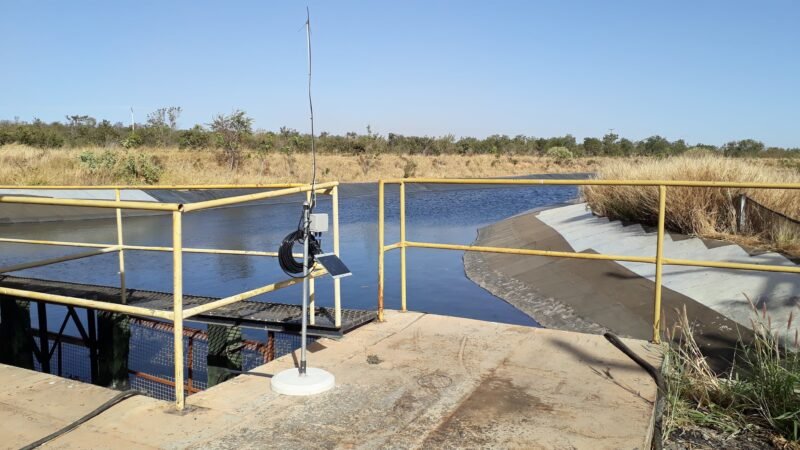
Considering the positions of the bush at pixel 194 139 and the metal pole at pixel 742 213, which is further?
the bush at pixel 194 139

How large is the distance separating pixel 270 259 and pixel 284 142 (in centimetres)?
4619

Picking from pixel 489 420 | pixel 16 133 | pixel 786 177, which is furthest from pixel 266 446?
pixel 16 133

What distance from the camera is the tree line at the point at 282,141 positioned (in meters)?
42.9

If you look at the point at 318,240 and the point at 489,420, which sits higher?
the point at 318,240

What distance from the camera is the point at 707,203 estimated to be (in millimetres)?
12102

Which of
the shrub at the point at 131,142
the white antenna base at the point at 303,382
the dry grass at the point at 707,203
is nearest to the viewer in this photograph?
the white antenna base at the point at 303,382

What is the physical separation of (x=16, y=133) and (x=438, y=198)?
29676mm

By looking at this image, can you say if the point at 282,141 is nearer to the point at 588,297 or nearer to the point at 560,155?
the point at 560,155

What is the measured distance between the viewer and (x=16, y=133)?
4291cm

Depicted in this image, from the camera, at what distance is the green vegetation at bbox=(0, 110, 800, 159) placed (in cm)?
A: 4284

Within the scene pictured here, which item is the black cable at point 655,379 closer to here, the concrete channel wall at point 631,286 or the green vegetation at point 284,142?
the concrete channel wall at point 631,286

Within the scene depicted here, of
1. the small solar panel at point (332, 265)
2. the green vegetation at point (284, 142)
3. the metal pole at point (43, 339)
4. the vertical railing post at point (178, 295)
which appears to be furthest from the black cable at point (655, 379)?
the green vegetation at point (284, 142)

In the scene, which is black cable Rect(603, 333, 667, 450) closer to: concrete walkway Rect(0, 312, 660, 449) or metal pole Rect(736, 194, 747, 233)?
concrete walkway Rect(0, 312, 660, 449)

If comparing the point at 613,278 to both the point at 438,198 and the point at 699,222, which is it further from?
the point at 438,198
